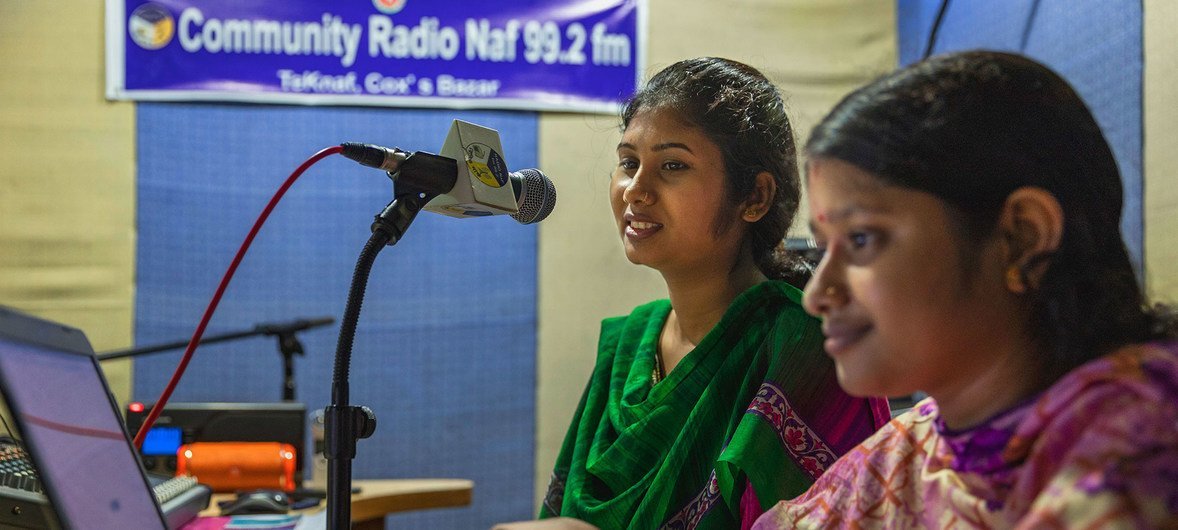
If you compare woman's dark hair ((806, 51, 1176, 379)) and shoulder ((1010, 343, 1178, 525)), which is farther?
woman's dark hair ((806, 51, 1176, 379))

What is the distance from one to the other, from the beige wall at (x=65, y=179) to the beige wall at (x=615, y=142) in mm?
1551

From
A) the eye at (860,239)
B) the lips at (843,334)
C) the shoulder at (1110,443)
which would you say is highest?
the eye at (860,239)

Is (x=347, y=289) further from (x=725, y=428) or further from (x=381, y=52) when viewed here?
(x=725, y=428)

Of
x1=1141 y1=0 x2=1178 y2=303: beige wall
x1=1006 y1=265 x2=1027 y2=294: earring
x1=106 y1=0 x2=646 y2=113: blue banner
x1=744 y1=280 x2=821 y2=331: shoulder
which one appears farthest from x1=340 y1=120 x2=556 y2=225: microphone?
x1=106 y1=0 x2=646 y2=113: blue banner

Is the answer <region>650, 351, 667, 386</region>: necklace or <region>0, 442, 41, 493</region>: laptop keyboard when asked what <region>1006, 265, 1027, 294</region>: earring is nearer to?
<region>650, 351, 667, 386</region>: necklace

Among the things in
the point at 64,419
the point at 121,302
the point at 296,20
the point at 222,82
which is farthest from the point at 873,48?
the point at 64,419

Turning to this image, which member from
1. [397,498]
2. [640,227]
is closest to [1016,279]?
[640,227]

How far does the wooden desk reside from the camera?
2576 mm

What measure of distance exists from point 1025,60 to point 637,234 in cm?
83

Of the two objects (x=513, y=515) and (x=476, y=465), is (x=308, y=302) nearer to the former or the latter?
(x=476, y=465)

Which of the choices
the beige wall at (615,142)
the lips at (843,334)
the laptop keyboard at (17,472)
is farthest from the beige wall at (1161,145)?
the laptop keyboard at (17,472)

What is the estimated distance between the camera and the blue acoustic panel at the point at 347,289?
3.54 meters

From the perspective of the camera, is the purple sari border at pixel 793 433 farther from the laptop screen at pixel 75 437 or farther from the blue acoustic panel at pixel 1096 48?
the blue acoustic panel at pixel 1096 48

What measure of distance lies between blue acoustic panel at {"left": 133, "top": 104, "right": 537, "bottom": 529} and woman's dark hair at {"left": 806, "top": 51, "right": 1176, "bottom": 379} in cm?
298
